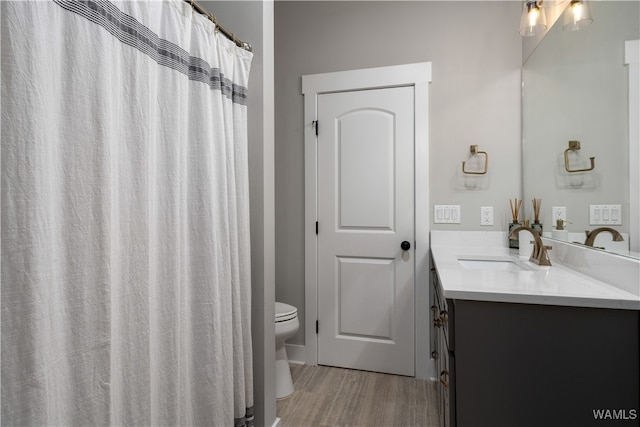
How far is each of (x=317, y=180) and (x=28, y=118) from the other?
6.63 ft

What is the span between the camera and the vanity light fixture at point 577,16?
1531 millimetres

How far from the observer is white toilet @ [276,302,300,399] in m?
2.12

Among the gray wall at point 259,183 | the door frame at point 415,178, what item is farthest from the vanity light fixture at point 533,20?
the gray wall at point 259,183

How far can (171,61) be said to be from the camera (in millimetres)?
1159

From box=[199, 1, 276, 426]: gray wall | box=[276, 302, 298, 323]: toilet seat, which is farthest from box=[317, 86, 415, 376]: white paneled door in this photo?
box=[199, 1, 276, 426]: gray wall

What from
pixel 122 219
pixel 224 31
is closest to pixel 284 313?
pixel 122 219

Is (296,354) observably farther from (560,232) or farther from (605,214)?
(605,214)

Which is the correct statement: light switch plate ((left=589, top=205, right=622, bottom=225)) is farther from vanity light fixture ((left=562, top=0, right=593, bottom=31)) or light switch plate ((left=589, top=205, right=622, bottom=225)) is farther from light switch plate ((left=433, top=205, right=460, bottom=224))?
light switch plate ((left=433, top=205, right=460, bottom=224))

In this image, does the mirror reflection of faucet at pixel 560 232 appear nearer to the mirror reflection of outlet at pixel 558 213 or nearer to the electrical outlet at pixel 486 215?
the mirror reflection of outlet at pixel 558 213

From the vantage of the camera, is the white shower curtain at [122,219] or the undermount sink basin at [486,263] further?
the undermount sink basin at [486,263]

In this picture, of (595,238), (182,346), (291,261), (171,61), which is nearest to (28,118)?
(171,61)

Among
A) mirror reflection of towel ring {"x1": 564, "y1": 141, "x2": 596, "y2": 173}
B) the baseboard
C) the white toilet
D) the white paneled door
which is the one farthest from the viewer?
the baseboard

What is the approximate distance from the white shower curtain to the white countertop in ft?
2.82

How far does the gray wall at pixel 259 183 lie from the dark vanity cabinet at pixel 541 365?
32.8 inches
